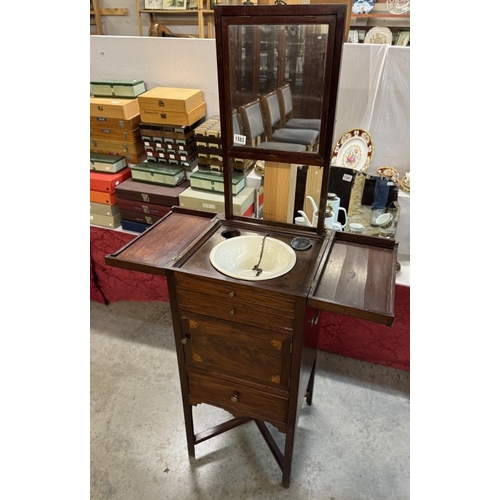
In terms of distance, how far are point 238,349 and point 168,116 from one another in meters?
1.40

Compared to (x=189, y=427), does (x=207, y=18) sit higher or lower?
higher

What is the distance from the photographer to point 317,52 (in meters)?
1.07

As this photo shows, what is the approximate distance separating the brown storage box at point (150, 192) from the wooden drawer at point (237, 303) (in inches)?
42.0

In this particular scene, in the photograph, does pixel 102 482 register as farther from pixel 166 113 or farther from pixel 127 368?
pixel 166 113

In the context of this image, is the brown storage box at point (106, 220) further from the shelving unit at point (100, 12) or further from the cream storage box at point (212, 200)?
the shelving unit at point (100, 12)

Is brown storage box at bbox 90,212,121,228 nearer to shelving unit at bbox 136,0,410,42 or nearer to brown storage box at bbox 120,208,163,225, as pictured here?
brown storage box at bbox 120,208,163,225

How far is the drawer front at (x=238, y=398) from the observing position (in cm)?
133

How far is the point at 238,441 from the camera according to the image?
1752 millimetres

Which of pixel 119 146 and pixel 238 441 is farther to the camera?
pixel 119 146

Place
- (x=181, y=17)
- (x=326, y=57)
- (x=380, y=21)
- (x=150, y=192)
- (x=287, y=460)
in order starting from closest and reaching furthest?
(x=326, y=57)
(x=287, y=460)
(x=150, y=192)
(x=380, y=21)
(x=181, y=17)

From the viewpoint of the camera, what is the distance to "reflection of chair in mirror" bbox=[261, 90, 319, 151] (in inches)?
47.3

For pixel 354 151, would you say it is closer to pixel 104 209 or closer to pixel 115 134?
pixel 115 134

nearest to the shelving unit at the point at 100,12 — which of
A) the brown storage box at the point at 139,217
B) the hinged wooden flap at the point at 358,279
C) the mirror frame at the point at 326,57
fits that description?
the brown storage box at the point at 139,217

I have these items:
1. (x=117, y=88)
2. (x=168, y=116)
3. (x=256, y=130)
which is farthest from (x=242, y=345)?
(x=117, y=88)
